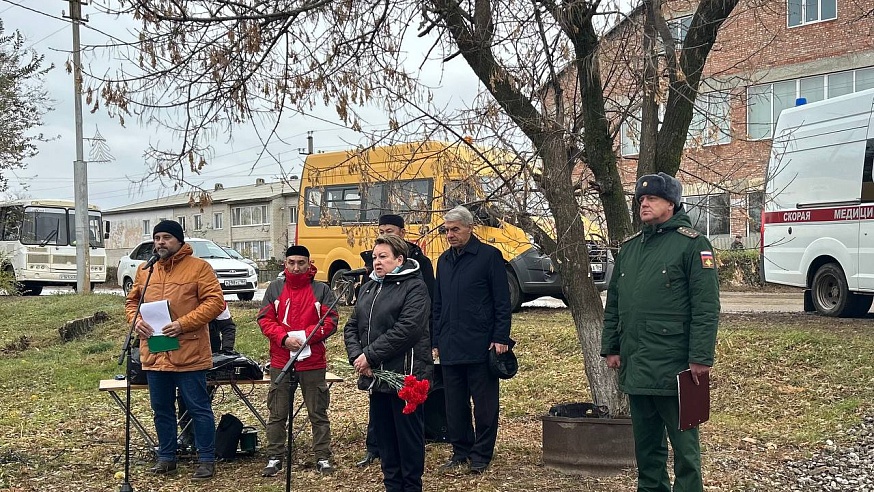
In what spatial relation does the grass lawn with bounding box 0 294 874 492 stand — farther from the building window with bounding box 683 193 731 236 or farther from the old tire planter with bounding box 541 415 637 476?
the building window with bounding box 683 193 731 236

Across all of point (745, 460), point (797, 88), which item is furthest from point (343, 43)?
point (797, 88)

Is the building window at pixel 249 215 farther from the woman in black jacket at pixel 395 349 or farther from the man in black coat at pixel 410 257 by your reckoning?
the woman in black jacket at pixel 395 349

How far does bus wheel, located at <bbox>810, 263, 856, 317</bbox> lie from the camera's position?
501 inches

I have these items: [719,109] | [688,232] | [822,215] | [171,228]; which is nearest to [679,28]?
[719,109]

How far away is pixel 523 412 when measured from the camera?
8516 mm

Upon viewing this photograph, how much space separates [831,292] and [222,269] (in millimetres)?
13256

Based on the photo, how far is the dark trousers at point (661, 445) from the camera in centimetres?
486

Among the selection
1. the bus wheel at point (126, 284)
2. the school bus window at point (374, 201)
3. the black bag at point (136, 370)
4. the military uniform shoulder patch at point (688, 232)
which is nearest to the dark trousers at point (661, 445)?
the military uniform shoulder patch at point (688, 232)

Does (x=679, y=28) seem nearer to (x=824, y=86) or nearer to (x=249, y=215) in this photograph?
(x=824, y=86)

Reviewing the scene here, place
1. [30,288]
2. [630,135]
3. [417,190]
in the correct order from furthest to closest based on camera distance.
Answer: [30,288] < [417,190] < [630,135]

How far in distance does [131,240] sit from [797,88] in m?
52.8

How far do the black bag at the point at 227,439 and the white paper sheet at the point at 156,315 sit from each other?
1074 millimetres

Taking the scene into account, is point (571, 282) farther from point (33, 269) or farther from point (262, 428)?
point (33, 269)

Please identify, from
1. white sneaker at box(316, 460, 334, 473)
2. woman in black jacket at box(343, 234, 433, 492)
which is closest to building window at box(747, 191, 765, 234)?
woman in black jacket at box(343, 234, 433, 492)
